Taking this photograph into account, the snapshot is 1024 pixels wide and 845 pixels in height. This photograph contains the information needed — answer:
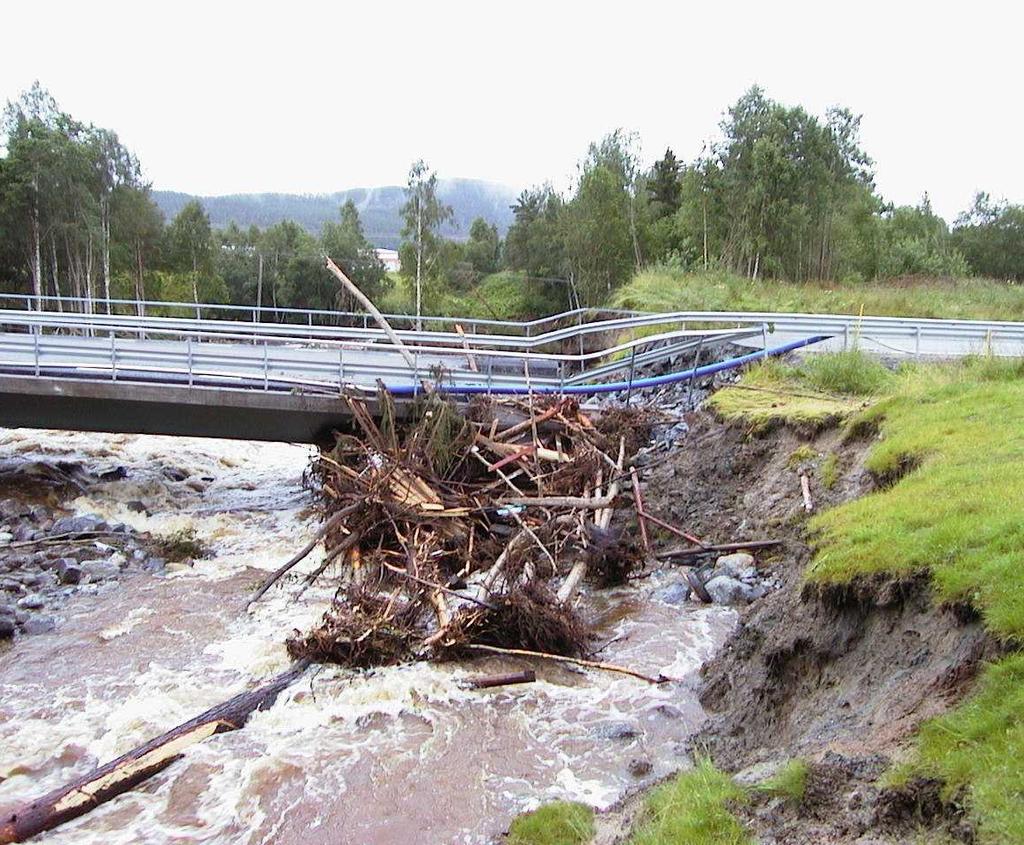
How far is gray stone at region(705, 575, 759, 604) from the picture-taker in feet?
30.5

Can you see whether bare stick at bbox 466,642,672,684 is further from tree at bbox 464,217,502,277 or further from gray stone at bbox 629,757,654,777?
tree at bbox 464,217,502,277

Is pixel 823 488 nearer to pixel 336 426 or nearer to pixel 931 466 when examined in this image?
pixel 931 466

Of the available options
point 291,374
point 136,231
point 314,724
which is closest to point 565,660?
point 314,724

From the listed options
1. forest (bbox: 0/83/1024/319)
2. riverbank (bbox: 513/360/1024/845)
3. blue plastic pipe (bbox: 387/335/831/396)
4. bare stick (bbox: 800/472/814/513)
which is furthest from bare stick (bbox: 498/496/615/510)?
forest (bbox: 0/83/1024/319)

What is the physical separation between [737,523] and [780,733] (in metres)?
4.91

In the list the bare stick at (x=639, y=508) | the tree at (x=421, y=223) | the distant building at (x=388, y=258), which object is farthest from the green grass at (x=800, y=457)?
the distant building at (x=388, y=258)

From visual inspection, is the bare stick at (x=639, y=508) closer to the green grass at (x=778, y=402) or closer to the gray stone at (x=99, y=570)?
the green grass at (x=778, y=402)

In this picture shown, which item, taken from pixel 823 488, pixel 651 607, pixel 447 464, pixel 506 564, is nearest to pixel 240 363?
pixel 447 464

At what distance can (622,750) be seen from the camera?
682 centimetres

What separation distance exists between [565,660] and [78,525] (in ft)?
30.8

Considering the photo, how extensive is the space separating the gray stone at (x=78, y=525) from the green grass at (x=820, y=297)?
16.4 meters

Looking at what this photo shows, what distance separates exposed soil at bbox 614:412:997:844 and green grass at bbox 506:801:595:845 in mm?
1020

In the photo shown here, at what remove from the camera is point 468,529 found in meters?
11.7

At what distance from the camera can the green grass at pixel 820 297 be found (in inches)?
941
